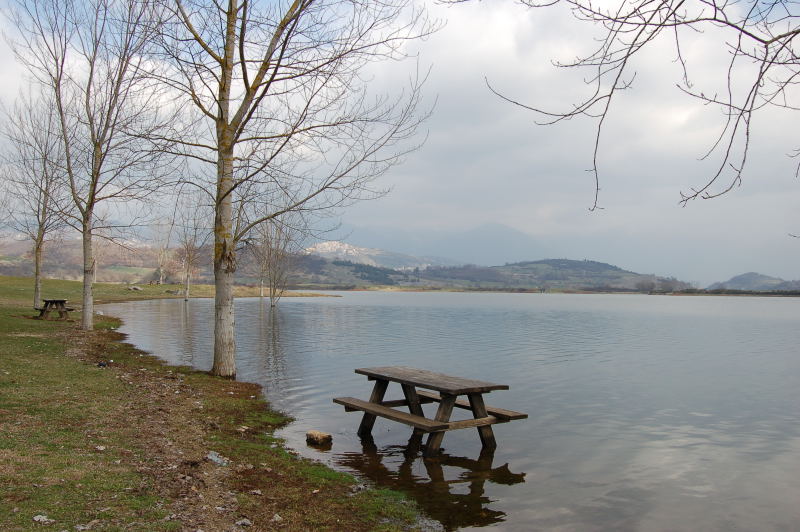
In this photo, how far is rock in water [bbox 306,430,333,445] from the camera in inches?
438

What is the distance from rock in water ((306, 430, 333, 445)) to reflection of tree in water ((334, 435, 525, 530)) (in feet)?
2.27

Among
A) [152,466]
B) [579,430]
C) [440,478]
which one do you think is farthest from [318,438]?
[579,430]

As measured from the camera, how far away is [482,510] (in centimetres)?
808

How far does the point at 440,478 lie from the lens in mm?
9422

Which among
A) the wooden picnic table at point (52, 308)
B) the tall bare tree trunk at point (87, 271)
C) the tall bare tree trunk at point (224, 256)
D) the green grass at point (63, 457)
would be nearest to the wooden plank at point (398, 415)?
the green grass at point (63, 457)

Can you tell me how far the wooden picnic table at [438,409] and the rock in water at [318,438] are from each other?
98cm

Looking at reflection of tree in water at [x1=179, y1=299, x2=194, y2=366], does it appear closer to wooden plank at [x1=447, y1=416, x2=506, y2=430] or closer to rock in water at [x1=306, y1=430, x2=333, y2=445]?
rock in water at [x1=306, y1=430, x2=333, y2=445]

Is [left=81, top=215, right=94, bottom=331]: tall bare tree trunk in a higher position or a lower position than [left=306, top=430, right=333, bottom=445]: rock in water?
higher

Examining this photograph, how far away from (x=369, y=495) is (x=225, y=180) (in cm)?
1036

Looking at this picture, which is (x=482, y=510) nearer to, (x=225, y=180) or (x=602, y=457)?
(x=602, y=457)

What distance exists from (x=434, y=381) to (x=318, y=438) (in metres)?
2.52

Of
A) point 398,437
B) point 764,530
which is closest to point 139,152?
point 398,437

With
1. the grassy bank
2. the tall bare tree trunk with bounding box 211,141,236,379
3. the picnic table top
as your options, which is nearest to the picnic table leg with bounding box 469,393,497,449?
the picnic table top

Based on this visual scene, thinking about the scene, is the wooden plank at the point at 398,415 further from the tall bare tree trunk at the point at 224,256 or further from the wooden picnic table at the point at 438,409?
the tall bare tree trunk at the point at 224,256
